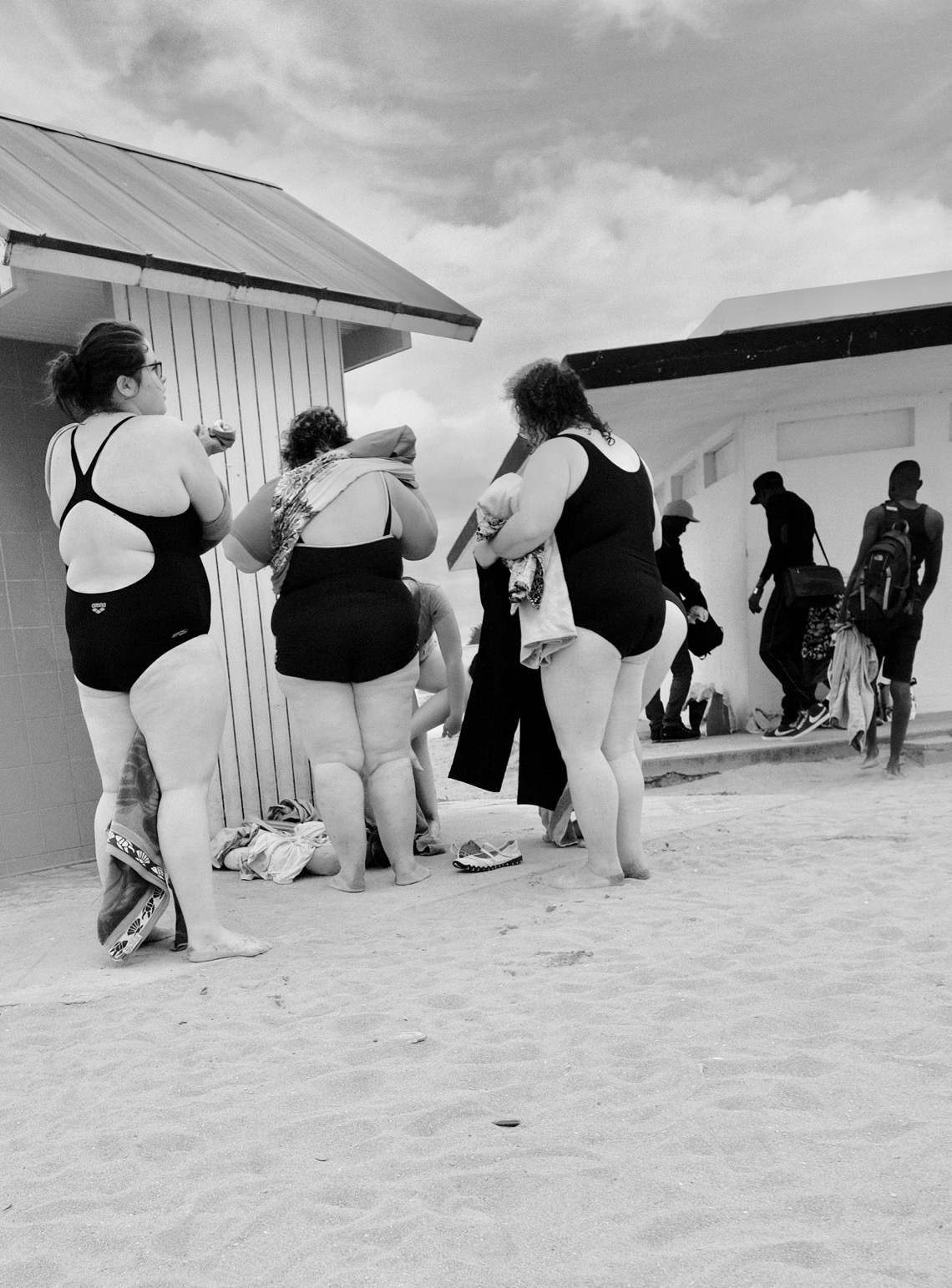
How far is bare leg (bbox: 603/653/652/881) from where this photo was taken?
4016mm

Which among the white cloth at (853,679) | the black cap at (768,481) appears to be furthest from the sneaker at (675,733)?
the black cap at (768,481)

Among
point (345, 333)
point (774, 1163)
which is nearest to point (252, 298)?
point (345, 333)

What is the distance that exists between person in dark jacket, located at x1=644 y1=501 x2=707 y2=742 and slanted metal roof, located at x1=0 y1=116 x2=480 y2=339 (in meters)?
2.59

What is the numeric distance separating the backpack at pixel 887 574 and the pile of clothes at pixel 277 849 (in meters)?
3.58

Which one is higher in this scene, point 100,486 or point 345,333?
point 345,333

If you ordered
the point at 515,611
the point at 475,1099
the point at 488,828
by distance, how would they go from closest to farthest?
the point at 475,1099 → the point at 515,611 → the point at 488,828

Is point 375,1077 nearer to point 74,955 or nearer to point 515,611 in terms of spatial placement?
point 74,955

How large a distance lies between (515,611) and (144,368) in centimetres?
172

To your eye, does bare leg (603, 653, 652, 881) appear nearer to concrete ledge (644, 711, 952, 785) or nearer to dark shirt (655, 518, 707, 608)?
concrete ledge (644, 711, 952, 785)

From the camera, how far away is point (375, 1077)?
2385 millimetres

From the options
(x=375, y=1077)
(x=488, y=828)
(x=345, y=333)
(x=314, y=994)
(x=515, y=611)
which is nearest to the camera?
(x=375, y=1077)

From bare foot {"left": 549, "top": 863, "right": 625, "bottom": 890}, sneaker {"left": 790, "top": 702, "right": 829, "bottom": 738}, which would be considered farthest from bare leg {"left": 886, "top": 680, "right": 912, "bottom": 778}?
bare foot {"left": 549, "top": 863, "right": 625, "bottom": 890}

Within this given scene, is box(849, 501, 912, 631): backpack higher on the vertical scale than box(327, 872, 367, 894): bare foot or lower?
higher

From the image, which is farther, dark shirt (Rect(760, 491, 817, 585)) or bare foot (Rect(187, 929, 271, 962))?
dark shirt (Rect(760, 491, 817, 585))
